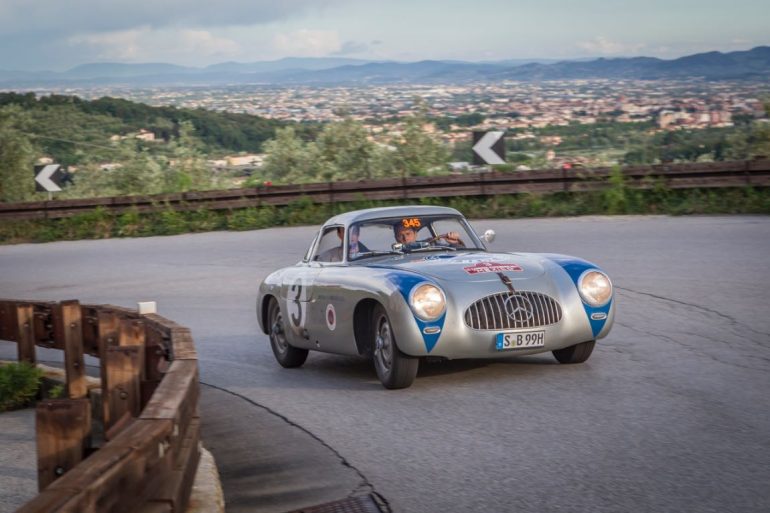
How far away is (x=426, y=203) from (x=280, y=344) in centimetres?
1352

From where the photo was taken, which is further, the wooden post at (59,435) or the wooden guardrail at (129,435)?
the wooden post at (59,435)

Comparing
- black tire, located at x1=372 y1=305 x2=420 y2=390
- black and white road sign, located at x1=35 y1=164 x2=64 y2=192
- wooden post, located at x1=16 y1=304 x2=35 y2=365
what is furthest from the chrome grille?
black and white road sign, located at x1=35 y1=164 x2=64 y2=192

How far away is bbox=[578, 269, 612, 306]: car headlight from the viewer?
9383 mm

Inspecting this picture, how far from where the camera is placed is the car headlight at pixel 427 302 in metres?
8.80

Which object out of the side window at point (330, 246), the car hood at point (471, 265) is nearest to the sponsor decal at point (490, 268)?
the car hood at point (471, 265)

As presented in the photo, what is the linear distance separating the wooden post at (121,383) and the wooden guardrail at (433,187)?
659 inches

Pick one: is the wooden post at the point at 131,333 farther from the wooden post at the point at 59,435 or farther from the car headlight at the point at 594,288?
the wooden post at the point at 59,435

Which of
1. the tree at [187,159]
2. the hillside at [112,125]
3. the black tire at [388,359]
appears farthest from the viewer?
the hillside at [112,125]

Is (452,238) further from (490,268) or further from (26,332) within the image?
(26,332)

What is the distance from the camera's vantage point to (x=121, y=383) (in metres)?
5.98

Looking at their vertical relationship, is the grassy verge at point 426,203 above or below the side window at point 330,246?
below

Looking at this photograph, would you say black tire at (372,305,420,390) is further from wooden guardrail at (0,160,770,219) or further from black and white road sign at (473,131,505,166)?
black and white road sign at (473,131,505,166)

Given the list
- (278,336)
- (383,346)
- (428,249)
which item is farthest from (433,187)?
(383,346)

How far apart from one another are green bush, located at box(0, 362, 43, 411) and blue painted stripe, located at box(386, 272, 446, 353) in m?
3.13
